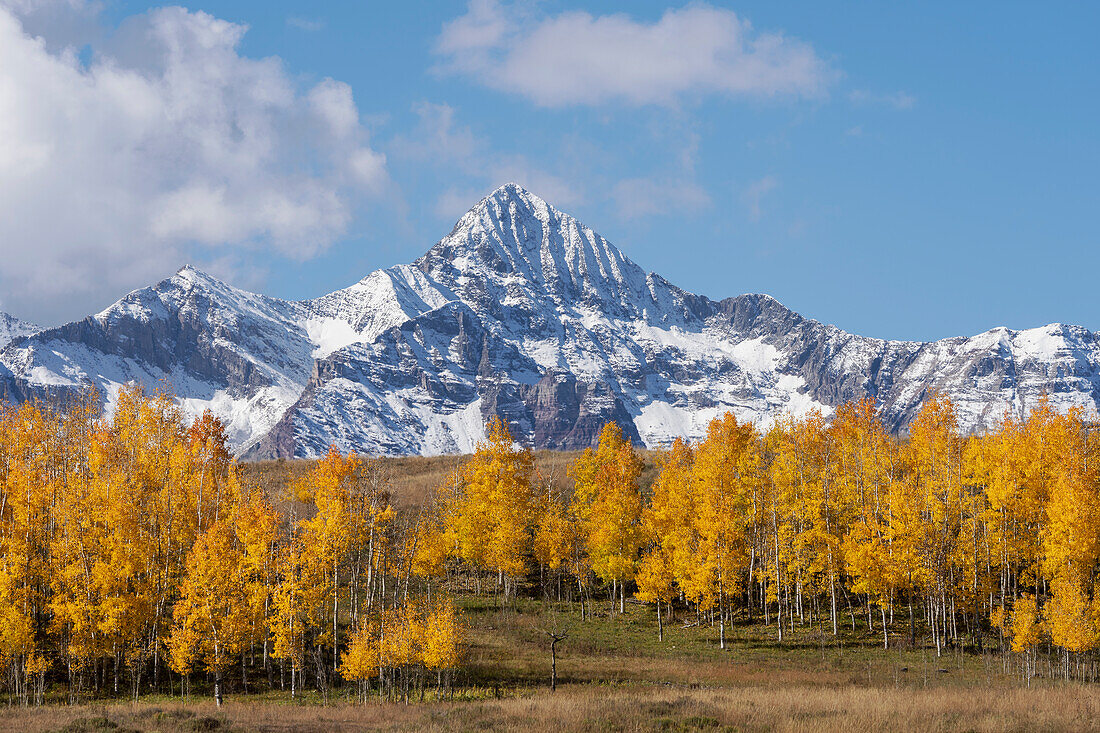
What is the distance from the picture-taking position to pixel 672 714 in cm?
2959

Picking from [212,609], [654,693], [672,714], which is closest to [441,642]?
[654,693]

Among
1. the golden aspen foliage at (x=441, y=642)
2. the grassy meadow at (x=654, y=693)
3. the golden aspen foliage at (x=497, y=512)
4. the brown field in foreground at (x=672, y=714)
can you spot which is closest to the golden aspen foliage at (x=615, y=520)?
the grassy meadow at (x=654, y=693)

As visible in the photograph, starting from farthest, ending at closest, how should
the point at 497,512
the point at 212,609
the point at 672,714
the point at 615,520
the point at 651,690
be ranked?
the point at 497,512
the point at 615,520
the point at 212,609
the point at 651,690
the point at 672,714

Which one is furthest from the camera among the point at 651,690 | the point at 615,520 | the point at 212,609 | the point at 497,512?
the point at 497,512

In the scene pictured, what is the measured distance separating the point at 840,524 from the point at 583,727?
3742 cm

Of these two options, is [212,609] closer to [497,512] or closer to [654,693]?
[654,693]

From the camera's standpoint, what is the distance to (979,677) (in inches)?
1700

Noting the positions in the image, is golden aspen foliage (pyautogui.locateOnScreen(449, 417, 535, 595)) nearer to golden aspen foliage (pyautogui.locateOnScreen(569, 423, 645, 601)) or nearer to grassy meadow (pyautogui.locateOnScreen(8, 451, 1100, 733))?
grassy meadow (pyautogui.locateOnScreen(8, 451, 1100, 733))

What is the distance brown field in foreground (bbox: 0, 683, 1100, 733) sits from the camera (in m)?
27.1

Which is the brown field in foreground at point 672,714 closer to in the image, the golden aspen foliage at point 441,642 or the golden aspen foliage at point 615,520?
the golden aspen foliage at point 441,642

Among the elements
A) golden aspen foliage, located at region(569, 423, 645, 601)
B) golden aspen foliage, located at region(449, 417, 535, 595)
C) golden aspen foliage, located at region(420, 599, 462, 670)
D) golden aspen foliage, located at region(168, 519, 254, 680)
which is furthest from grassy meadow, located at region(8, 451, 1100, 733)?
golden aspen foliage, located at region(569, 423, 645, 601)

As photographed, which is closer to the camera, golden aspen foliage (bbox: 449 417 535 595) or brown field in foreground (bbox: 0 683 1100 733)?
brown field in foreground (bbox: 0 683 1100 733)

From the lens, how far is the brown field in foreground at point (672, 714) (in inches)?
1069

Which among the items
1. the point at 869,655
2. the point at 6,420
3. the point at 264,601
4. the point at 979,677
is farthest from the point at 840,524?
the point at 6,420
